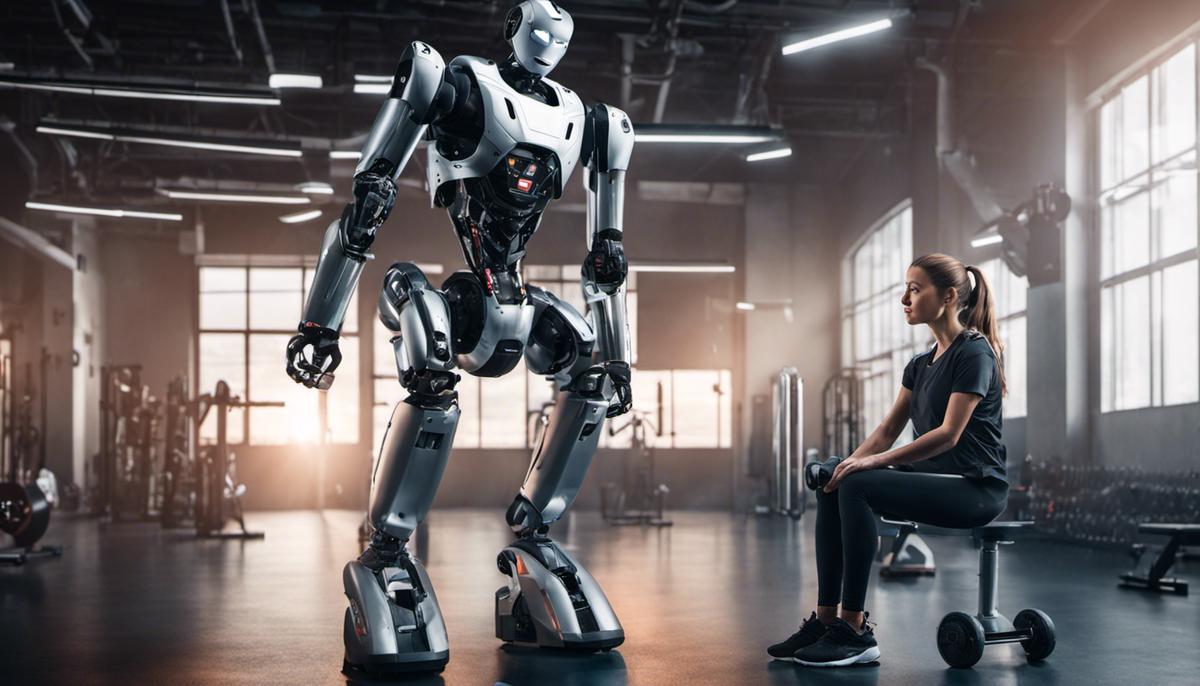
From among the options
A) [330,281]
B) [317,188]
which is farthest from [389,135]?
[317,188]

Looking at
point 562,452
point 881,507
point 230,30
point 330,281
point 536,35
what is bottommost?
point 881,507

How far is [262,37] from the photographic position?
10484 mm

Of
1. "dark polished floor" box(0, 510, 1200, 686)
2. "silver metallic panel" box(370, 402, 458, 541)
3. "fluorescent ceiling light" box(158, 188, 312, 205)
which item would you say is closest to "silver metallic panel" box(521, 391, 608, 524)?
"silver metallic panel" box(370, 402, 458, 541)

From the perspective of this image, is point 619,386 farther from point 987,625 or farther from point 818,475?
point 987,625

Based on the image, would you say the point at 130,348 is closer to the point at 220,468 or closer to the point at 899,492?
the point at 220,468

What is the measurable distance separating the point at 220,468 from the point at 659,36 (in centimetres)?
569

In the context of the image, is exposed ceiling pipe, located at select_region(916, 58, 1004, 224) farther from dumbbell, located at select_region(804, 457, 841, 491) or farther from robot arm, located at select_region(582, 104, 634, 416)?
dumbbell, located at select_region(804, 457, 841, 491)

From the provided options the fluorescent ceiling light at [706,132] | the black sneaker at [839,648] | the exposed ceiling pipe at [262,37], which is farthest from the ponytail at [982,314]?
the exposed ceiling pipe at [262,37]

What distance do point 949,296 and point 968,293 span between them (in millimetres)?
82

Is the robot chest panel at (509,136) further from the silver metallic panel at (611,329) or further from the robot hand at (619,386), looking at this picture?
the robot hand at (619,386)

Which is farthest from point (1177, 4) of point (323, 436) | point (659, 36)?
point (323, 436)

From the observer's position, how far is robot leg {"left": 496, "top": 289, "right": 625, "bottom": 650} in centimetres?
377

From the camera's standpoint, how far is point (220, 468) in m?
10.7

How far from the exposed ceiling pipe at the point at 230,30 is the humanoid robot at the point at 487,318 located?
712 cm
